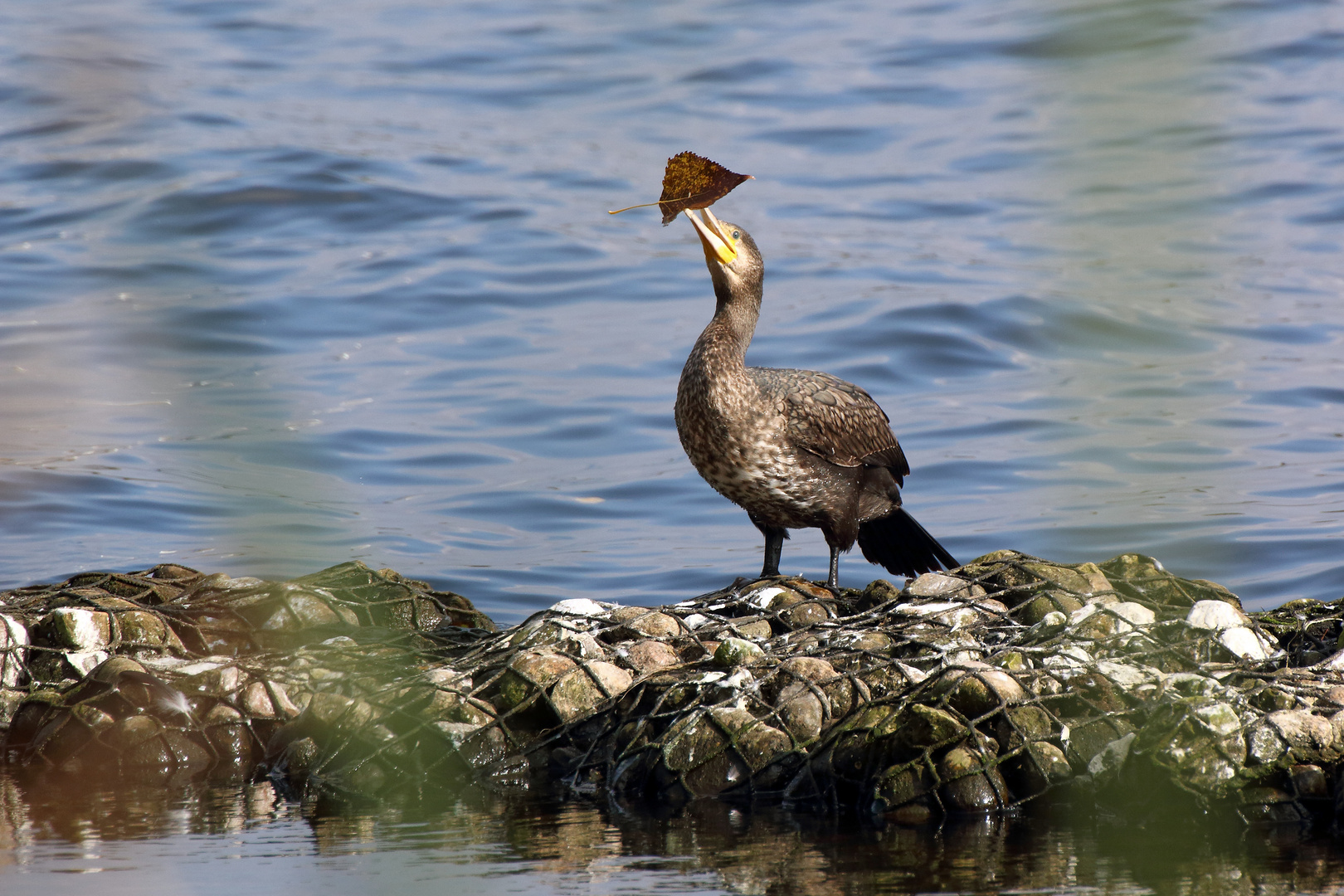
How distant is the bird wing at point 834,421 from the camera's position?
6.06 m

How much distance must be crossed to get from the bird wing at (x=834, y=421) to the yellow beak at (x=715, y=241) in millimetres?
575

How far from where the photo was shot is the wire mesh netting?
370cm

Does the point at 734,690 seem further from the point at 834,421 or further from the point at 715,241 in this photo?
the point at 715,241

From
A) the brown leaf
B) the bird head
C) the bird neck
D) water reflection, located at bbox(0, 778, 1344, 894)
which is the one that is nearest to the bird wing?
the bird neck

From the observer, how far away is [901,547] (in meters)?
6.66

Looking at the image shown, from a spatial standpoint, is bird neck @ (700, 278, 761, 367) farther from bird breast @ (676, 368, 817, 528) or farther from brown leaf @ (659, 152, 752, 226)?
brown leaf @ (659, 152, 752, 226)

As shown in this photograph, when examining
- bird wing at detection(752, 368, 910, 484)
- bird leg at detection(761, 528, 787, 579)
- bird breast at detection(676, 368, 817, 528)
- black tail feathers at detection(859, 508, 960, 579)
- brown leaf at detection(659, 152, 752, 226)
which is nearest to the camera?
brown leaf at detection(659, 152, 752, 226)

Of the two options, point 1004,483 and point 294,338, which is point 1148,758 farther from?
point 294,338

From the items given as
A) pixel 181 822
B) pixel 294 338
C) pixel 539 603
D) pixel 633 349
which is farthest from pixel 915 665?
pixel 294 338

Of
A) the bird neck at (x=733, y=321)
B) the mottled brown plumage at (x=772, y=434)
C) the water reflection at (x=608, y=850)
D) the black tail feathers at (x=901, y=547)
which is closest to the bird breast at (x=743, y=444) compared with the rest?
the mottled brown plumage at (x=772, y=434)

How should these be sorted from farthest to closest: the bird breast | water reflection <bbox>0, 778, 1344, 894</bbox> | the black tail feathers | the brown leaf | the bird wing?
the black tail feathers < the bird wing < the bird breast < water reflection <bbox>0, 778, 1344, 894</bbox> < the brown leaf

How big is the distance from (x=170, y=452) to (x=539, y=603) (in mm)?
2951

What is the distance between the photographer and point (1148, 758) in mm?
3545

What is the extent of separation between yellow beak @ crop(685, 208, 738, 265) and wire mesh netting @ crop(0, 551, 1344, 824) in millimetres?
1461
